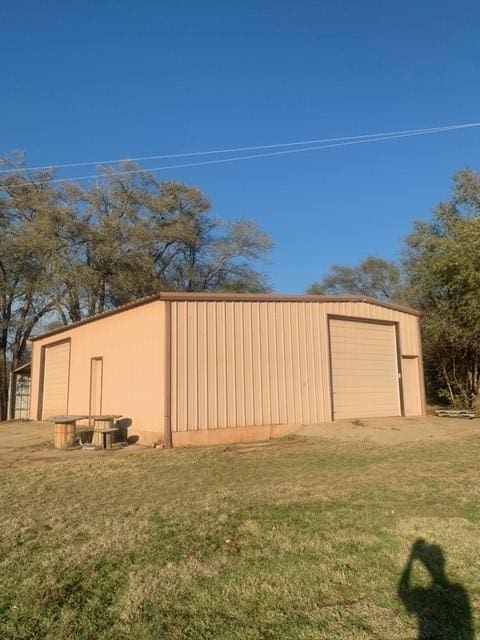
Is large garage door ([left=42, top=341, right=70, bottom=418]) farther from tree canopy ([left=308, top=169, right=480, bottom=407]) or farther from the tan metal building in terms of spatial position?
tree canopy ([left=308, top=169, right=480, bottom=407])

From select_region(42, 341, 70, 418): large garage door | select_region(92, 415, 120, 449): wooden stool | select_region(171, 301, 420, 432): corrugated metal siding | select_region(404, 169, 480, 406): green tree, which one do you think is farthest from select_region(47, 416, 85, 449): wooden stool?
select_region(404, 169, 480, 406): green tree

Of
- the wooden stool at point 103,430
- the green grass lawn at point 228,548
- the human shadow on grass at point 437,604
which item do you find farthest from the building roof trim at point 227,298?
the human shadow on grass at point 437,604

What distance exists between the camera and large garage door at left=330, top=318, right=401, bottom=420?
43.9ft

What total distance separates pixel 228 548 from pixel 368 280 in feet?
116

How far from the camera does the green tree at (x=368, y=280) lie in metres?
36.3

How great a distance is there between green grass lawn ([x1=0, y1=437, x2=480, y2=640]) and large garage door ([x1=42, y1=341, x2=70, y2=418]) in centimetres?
996

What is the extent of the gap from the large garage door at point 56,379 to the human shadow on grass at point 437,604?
49.5ft

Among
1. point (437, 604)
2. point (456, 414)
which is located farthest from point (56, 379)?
point (437, 604)

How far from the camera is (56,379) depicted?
1850cm

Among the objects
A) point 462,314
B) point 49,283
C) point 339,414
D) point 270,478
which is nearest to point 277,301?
point 339,414

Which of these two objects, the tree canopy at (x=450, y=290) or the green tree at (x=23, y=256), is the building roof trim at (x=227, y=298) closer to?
the tree canopy at (x=450, y=290)

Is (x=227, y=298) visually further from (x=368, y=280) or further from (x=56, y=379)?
(x=368, y=280)

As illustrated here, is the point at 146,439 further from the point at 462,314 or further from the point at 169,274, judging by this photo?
the point at 169,274

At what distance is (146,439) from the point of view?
11.2 meters
